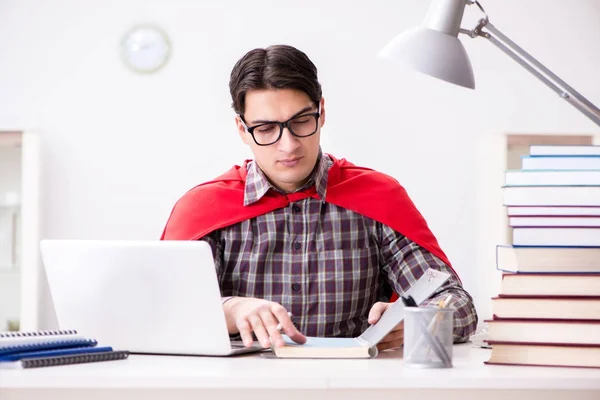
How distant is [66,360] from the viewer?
4.40 feet

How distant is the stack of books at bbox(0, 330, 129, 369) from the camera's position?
1312mm

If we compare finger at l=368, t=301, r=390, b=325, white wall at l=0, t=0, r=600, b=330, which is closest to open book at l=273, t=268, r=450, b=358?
finger at l=368, t=301, r=390, b=325

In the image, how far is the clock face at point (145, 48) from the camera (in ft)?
14.8

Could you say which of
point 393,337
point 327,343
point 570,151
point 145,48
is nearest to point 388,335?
point 393,337

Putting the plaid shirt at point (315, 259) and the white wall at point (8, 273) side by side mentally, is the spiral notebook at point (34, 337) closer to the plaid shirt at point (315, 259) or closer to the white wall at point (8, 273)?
the plaid shirt at point (315, 259)

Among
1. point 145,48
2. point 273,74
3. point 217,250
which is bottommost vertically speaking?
point 217,250

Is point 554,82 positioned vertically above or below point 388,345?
above

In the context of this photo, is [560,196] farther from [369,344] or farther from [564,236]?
[369,344]

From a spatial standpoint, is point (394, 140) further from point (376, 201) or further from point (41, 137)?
point (376, 201)

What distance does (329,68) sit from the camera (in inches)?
180

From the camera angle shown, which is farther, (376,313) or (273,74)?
(273,74)

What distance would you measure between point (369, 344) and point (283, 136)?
680 millimetres

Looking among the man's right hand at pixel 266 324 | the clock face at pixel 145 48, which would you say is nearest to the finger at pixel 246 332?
the man's right hand at pixel 266 324

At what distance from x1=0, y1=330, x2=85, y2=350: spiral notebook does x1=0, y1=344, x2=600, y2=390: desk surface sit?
4.2 inches
